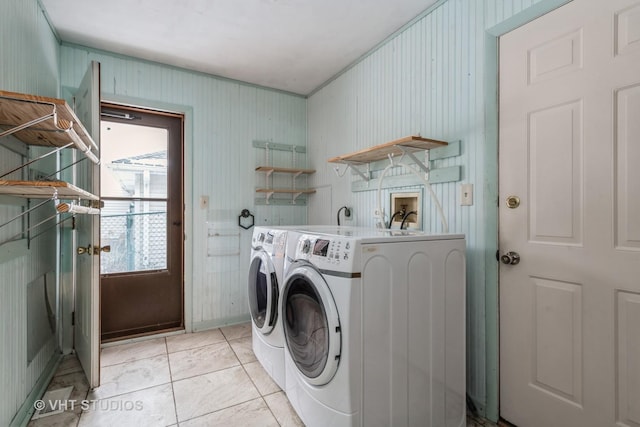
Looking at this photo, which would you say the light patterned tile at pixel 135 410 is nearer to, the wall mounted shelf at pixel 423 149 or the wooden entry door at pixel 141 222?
the wooden entry door at pixel 141 222

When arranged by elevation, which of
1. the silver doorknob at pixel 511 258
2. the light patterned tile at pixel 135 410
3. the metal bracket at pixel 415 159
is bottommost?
the light patterned tile at pixel 135 410

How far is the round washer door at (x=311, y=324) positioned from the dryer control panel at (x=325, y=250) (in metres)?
0.06

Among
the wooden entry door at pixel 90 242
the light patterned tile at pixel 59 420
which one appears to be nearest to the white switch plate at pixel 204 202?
the wooden entry door at pixel 90 242

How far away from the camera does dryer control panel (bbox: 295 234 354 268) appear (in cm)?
124

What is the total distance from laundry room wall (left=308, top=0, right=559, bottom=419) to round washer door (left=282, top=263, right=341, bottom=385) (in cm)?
93

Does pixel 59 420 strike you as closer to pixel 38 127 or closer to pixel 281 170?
pixel 38 127

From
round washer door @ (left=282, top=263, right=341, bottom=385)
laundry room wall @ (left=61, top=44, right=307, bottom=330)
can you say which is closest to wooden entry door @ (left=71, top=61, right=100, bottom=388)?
laundry room wall @ (left=61, top=44, right=307, bottom=330)

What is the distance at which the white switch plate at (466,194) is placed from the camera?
1724 mm

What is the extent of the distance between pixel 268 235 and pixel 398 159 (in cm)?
105

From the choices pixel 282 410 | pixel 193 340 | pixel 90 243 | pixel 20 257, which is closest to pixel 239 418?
pixel 282 410

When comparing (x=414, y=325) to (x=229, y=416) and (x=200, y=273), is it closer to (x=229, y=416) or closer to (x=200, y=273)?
(x=229, y=416)

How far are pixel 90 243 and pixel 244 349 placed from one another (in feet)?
4.42

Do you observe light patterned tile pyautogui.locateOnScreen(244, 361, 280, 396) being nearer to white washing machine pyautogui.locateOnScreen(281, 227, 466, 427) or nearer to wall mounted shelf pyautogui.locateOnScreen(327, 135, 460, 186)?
white washing machine pyautogui.locateOnScreen(281, 227, 466, 427)

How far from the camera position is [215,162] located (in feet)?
9.57
